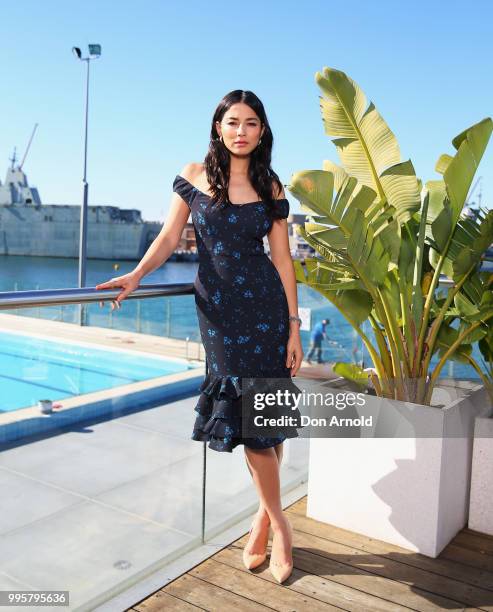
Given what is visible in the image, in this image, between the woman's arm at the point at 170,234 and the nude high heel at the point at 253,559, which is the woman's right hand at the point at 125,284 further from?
the nude high heel at the point at 253,559

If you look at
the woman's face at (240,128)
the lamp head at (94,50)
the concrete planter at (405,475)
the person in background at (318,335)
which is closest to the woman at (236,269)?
the woman's face at (240,128)

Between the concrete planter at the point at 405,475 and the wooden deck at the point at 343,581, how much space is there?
0.23 ft

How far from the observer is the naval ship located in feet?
177

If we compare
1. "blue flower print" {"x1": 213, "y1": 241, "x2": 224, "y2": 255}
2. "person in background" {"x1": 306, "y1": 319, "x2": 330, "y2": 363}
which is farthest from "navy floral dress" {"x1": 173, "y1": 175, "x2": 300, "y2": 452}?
"person in background" {"x1": 306, "y1": 319, "x2": 330, "y2": 363}

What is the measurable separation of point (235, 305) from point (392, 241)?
2.40ft

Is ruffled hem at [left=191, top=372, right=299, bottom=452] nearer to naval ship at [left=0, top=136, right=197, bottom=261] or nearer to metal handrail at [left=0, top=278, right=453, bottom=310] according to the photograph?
metal handrail at [left=0, top=278, right=453, bottom=310]

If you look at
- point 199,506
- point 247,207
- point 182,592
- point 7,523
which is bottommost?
point 182,592

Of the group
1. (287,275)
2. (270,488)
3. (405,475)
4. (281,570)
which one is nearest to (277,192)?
(287,275)

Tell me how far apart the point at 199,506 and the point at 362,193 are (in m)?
1.25

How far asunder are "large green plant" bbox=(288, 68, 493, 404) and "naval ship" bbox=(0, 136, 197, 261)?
51.3 metres

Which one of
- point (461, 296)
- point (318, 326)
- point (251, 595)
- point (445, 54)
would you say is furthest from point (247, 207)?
point (445, 54)

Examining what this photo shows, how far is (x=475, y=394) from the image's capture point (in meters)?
2.24

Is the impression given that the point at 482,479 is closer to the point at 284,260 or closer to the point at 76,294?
the point at 284,260

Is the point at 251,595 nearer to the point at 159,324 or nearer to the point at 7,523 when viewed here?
the point at 7,523
